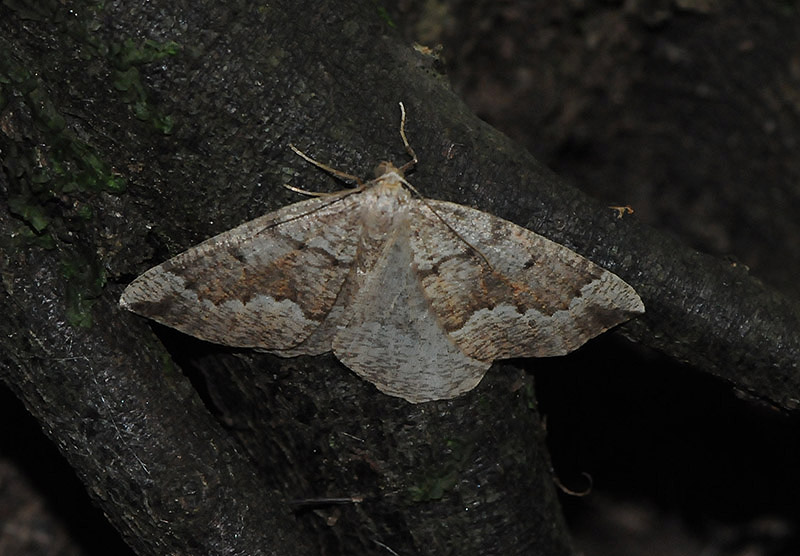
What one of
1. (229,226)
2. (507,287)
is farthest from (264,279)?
(507,287)

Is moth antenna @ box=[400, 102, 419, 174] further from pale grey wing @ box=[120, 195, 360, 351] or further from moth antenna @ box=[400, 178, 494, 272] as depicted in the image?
pale grey wing @ box=[120, 195, 360, 351]

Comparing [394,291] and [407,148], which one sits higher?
[407,148]

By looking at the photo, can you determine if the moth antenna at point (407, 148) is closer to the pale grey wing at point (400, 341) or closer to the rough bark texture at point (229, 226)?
the rough bark texture at point (229, 226)

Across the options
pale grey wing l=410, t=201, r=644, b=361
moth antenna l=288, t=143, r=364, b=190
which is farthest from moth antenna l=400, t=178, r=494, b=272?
moth antenna l=288, t=143, r=364, b=190

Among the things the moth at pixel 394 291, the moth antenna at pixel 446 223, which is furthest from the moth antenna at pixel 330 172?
the moth antenna at pixel 446 223

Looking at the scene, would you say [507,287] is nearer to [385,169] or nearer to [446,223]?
[446,223]

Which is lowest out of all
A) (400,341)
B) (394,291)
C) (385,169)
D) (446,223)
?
(400,341)

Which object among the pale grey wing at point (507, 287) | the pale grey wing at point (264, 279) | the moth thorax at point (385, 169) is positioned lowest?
the pale grey wing at point (507, 287)
